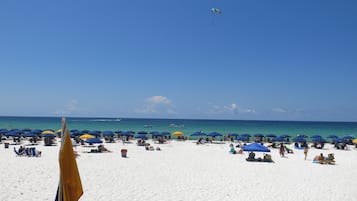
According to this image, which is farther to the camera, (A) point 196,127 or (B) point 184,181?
(A) point 196,127

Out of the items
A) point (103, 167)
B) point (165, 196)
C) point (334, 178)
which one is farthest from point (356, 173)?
point (103, 167)

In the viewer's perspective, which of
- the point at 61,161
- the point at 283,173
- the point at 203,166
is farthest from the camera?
the point at 203,166

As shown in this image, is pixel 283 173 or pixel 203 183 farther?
pixel 283 173

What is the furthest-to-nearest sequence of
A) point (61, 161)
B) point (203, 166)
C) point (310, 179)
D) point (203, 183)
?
point (203, 166)
point (310, 179)
point (203, 183)
point (61, 161)

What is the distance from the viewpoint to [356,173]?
15633mm

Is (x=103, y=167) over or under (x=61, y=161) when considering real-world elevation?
under

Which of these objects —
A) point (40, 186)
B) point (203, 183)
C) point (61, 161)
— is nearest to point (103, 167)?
point (40, 186)

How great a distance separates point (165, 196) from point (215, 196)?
5.58 feet

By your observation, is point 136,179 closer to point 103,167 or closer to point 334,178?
point 103,167

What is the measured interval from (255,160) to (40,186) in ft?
43.6

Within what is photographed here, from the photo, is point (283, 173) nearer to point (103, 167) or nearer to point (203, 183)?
point (203, 183)

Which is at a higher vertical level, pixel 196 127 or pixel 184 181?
pixel 196 127

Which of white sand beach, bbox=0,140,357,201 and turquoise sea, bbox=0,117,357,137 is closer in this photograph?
white sand beach, bbox=0,140,357,201

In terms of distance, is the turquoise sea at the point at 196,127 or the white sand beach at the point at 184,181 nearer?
the white sand beach at the point at 184,181
